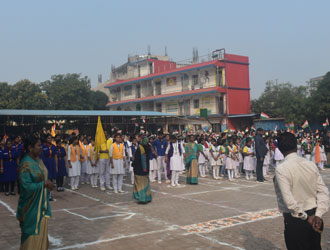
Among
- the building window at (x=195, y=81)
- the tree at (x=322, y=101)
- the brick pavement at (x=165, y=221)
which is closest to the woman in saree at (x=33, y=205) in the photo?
the brick pavement at (x=165, y=221)

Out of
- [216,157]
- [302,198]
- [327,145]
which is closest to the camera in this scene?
[302,198]

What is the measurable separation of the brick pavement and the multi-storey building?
75.1 ft

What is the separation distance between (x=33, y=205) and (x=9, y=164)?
7253 mm

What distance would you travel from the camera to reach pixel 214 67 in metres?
34.8

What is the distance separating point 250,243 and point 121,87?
4422 centimetres

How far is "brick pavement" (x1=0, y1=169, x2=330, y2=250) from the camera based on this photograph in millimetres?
5516

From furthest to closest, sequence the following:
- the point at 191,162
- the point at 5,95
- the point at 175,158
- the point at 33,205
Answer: the point at 5,95
the point at 191,162
the point at 175,158
the point at 33,205

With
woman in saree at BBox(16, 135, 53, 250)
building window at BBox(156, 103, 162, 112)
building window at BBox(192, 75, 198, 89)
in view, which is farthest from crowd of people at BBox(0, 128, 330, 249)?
building window at BBox(156, 103, 162, 112)

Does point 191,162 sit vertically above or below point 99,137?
below

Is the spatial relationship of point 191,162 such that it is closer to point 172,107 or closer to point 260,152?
point 260,152

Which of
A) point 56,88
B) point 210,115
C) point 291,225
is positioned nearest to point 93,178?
point 291,225

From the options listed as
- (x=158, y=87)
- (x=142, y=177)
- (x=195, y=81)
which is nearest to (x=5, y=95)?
(x=158, y=87)

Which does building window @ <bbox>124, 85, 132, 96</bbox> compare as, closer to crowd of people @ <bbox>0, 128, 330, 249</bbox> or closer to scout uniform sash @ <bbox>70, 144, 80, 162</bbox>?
crowd of people @ <bbox>0, 128, 330, 249</bbox>

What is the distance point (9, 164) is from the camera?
1039 centimetres
